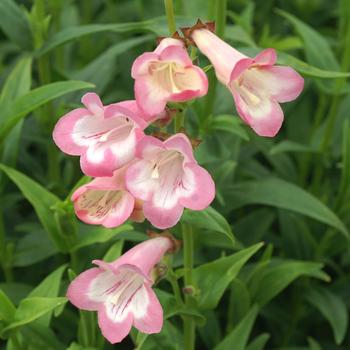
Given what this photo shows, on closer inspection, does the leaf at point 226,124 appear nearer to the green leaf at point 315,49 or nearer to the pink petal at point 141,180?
the green leaf at point 315,49

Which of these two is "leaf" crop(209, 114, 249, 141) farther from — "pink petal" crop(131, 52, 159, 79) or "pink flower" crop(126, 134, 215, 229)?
"pink petal" crop(131, 52, 159, 79)

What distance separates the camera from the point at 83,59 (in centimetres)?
310

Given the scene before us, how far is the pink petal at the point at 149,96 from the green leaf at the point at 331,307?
3.82 feet

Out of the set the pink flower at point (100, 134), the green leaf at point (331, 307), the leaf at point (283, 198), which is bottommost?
the green leaf at point (331, 307)

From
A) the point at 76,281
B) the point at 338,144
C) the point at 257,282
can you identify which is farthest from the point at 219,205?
the point at 76,281

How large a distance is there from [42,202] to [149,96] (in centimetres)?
73

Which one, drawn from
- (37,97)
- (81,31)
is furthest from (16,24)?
(37,97)

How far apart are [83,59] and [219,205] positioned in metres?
1.08

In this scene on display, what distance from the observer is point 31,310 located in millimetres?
1694

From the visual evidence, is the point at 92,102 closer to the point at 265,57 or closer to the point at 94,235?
the point at 265,57

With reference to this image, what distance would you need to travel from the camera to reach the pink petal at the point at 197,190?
1352 mm

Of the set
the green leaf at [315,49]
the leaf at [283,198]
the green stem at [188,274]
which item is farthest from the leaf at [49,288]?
the green leaf at [315,49]

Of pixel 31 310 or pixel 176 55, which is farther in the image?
pixel 31 310

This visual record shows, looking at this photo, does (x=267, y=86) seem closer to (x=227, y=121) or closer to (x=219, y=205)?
(x=227, y=121)
